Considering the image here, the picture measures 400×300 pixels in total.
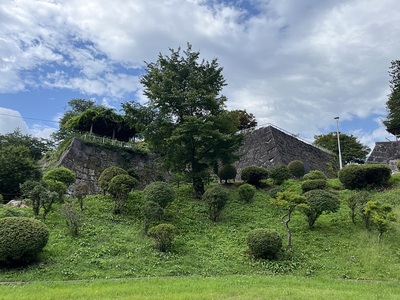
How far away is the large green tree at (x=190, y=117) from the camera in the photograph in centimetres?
1688

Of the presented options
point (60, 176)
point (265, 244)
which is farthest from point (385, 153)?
point (60, 176)

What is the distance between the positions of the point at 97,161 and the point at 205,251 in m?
14.8

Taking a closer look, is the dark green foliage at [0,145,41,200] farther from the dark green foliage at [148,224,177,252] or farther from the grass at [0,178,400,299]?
the dark green foliage at [148,224,177,252]

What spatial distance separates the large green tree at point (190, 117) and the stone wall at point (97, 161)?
6.68 m

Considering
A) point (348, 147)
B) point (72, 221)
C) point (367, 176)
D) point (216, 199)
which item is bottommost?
point (72, 221)

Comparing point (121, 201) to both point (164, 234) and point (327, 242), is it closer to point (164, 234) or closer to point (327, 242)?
point (164, 234)

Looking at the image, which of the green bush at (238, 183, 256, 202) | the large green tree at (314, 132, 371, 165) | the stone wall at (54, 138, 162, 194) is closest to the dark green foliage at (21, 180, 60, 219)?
the green bush at (238, 183, 256, 202)

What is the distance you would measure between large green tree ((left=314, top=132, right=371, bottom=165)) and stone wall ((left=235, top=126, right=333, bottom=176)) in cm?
929

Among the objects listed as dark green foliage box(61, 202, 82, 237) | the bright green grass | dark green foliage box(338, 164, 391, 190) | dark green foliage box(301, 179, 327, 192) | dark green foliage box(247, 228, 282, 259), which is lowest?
the bright green grass

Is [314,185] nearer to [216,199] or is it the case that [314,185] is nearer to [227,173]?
[227,173]

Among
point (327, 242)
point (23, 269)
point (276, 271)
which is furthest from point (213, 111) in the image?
point (23, 269)

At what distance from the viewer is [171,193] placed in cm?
1344

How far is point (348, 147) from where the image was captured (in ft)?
131

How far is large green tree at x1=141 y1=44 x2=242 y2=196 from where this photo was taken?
16875mm
